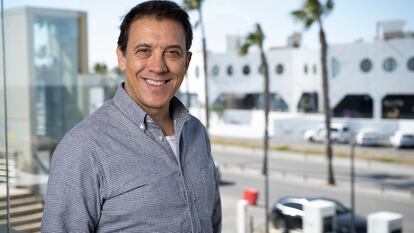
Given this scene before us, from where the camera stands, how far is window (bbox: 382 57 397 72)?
224 inches

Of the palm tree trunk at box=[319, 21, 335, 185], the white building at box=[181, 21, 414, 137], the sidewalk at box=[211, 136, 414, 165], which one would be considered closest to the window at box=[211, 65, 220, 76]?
the white building at box=[181, 21, 414, 137]

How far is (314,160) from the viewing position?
317 inches

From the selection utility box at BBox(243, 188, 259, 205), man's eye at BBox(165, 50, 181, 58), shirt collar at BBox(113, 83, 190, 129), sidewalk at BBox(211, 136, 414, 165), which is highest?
man's eye at BBox(165, 50, 181, 58)

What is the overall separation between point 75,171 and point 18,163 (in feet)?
8.21

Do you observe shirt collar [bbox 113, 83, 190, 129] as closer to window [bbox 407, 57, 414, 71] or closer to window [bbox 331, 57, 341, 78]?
window [bbox 407, 57, 414, 71]

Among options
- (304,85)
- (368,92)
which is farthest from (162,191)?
(304,85)

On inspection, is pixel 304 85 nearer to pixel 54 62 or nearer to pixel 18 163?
pixel 54 62

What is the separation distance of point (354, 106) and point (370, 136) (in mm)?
2221

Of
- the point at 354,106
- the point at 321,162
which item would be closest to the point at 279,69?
the point at 354,106

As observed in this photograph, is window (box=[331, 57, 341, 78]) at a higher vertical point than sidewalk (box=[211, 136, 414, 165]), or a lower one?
higher

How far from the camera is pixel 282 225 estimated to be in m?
4.25

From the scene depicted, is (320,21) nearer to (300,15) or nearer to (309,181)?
(300,15)

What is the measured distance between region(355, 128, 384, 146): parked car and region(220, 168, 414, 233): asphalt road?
0.90 meters

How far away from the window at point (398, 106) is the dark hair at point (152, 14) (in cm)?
446
